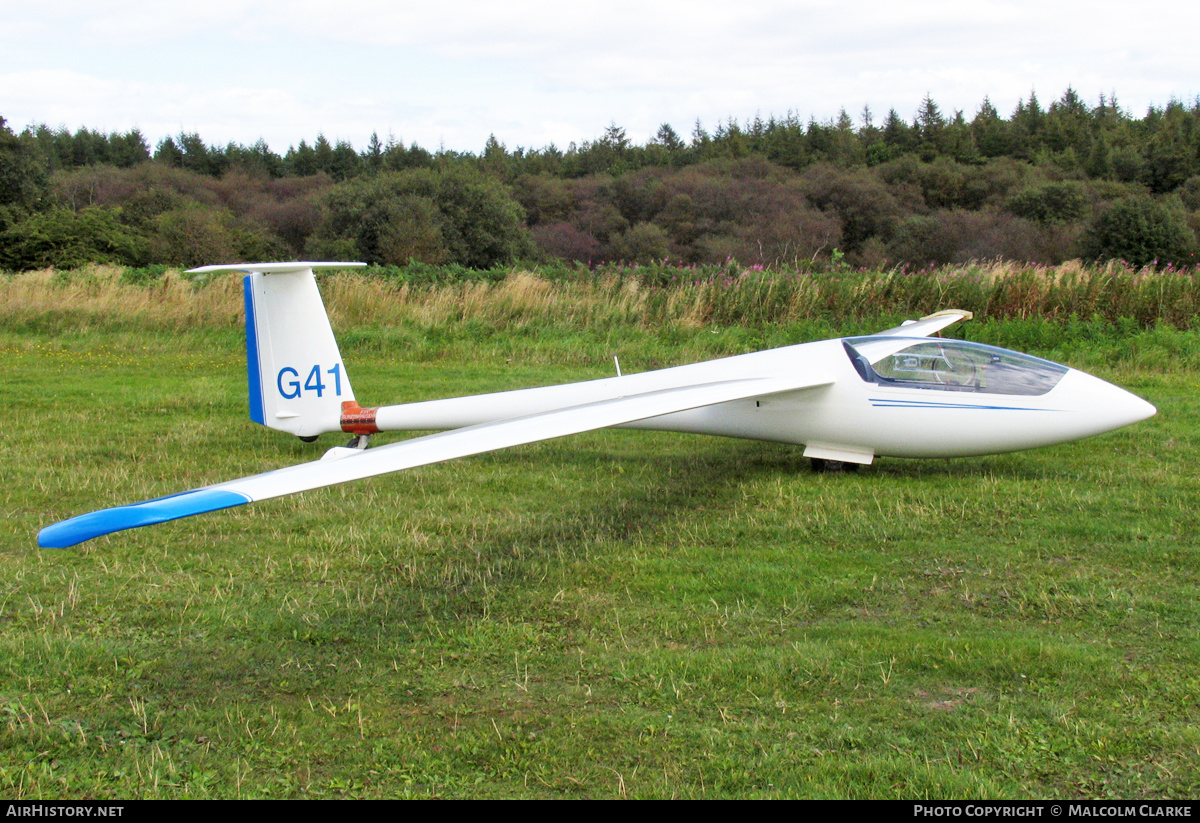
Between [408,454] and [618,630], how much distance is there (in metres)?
1.40

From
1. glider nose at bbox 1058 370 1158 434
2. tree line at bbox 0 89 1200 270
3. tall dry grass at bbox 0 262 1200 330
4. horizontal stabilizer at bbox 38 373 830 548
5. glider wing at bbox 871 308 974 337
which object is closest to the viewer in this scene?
horizontal stabilizer at bbox 38 373 830 548

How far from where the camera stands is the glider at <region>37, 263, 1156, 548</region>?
7.68m

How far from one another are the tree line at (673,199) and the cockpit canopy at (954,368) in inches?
432

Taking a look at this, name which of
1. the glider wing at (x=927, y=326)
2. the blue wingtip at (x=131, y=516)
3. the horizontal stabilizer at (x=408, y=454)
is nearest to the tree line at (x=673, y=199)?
the glider wing at (x=927, y=326)

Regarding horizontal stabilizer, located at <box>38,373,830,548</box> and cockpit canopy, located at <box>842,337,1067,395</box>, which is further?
cockpit canopy, located at <box>842,337,1067,395</box>

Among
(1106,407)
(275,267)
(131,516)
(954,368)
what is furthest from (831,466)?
(131,516)

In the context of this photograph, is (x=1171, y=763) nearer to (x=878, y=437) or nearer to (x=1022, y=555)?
(x=1022, y=555)

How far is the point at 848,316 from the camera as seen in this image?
52.6 ft

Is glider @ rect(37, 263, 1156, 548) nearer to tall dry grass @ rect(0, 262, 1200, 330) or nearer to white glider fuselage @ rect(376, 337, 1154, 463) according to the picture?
white glider fuselage @ rect(376, 337, 1154, 463)

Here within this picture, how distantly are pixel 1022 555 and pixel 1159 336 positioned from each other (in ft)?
31.6

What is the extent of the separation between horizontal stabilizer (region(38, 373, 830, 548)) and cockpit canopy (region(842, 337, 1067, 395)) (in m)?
0.50

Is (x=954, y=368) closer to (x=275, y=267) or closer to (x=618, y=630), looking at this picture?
(x=618, y=630)

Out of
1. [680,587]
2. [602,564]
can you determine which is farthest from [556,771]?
[602,564]

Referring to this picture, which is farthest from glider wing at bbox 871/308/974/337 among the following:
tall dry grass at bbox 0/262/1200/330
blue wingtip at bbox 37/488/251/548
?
blue wingtip at bbox 37/488/251/548
